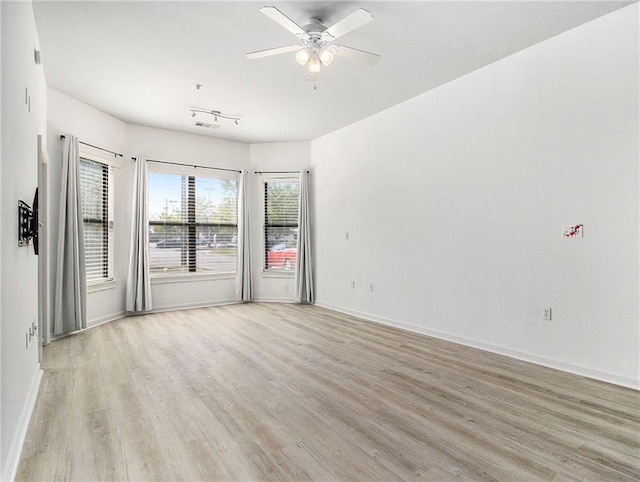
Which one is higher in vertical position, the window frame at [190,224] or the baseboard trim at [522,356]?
the window frame at [190,224]

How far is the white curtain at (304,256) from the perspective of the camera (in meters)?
6.65

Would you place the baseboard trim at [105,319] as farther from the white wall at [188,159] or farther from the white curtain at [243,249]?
the white curtain at [243,249]

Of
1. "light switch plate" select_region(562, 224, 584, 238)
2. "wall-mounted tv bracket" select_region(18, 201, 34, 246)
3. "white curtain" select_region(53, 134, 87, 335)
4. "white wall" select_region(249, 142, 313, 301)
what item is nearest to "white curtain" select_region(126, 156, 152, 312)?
"white curtain" select_region(53, 134, 87, 335)

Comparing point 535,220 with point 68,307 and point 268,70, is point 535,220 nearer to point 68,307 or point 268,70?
point 268,70

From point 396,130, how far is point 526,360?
10.5 feet

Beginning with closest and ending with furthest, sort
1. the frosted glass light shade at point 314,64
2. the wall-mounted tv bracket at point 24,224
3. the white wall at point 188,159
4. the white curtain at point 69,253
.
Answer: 1. the wall-mounted tv bracket at point 24,224
2. the frosted glass light shade at point 314,64
3. the white curtain at point 69,253
4. the white wall at point 188,159

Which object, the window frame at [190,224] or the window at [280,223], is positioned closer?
the window frame at [190,224]

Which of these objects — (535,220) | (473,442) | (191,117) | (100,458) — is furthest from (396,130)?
(100,458)

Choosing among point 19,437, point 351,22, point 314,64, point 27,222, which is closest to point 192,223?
point 27,222

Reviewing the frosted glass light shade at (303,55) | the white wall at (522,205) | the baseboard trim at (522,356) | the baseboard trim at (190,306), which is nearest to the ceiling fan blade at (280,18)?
the frosted glass light shade at (303,55)

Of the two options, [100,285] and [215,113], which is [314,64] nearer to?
[215,113]

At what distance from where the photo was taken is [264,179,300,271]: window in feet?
22.9

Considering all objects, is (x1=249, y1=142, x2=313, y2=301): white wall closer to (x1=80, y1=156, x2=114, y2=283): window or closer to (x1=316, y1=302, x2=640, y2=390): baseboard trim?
(x1=316, y1=302, x2=640, y2=390): baseboard trim

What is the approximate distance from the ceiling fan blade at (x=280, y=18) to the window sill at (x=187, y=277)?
4.71 metres
